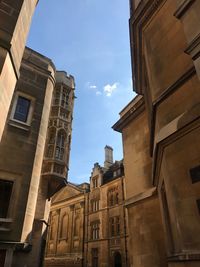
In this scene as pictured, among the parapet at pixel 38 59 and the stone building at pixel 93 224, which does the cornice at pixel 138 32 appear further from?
the stone building at pixel 93 224

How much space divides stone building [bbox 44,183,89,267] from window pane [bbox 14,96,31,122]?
26943 mm

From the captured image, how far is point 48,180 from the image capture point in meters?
10.8

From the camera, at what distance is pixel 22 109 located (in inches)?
379

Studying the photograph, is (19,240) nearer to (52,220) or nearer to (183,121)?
(183,121)

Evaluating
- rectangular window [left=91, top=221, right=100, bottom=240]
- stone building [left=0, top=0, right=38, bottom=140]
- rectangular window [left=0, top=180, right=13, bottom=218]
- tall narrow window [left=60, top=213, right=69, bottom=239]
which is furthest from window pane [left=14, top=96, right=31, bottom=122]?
tall narrow window [left=60, top=213, right=69, bottom=239]

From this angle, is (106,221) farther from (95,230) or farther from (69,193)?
(69,193)

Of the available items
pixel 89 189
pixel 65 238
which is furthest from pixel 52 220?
pixel 89 189

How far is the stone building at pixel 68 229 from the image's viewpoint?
32219 mm

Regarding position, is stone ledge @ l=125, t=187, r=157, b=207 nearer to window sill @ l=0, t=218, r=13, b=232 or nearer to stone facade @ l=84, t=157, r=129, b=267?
window sill @ l=0, t=218, r=13, b=232

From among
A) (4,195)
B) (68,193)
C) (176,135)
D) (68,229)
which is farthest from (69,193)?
(176,135)

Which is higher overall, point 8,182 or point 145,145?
point 145,145

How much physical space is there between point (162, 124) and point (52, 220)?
3726 cm

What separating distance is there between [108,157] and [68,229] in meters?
12.9

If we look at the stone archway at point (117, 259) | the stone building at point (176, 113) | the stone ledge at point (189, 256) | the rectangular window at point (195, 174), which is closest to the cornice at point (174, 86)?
the stone building at point (176, 113)
